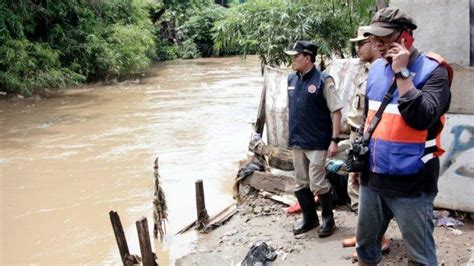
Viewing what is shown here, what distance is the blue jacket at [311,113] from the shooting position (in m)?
4.45

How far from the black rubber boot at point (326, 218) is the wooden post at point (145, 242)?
156 centimetres

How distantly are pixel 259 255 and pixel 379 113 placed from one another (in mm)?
2150

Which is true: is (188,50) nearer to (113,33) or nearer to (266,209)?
(113,33)

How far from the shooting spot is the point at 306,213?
485 centimetres

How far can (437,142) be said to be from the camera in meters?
2.72

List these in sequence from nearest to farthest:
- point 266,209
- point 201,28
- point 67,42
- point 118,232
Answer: point 118,232 < point 266,209 < point 67,42 < point 201,28

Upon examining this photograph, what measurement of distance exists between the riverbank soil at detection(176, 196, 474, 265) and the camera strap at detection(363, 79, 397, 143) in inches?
60.7

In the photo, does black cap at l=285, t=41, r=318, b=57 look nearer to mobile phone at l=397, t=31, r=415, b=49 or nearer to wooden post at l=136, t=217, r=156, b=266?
mobile phone at l=397, t=31, r=415, b=49

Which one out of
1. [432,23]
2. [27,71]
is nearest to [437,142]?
[432,23]

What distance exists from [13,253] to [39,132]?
6704 millimetres

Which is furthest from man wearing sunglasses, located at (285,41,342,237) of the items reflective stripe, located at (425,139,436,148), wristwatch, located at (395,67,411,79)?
wristwatch, located at (395,67,411,79)

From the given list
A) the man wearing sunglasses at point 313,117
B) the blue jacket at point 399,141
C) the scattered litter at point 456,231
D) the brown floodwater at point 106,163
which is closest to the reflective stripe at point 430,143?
the blue jacket at point 399,141

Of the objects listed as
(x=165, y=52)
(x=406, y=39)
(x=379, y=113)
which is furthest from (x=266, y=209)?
(x=165, y=52)

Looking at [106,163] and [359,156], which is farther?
[106,163]
